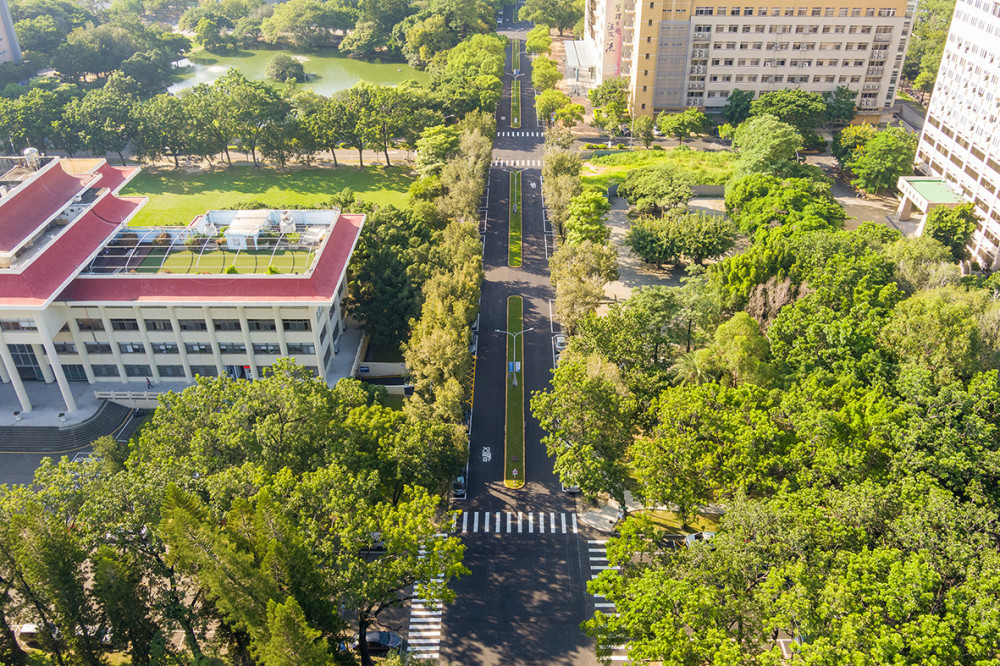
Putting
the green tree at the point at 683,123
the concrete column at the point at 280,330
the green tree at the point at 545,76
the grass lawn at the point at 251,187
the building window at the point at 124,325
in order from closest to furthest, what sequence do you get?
the concrete column at the point at 280,330
the building window at the point at 124,325
the grass lawn at the point at 251,187
the green tree at the point at 683,123
the green tree at the point at 545,76

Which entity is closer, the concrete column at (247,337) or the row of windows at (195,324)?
the concrete column at (247,337)

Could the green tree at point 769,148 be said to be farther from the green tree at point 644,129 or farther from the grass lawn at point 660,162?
the green tree at point 644,129

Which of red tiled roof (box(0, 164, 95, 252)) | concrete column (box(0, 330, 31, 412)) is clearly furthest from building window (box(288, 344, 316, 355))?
red tiled roof (box(0, 164, 95, 252))

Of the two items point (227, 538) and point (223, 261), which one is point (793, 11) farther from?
point (227, 538)

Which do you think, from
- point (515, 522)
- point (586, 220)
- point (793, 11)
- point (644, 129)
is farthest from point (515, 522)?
point (793, 11)

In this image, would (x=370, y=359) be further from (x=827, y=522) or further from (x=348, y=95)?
(x=348, y=95)

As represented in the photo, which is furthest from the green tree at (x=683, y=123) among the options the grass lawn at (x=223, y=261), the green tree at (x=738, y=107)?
the grass lawn at (x=223, y=261)
